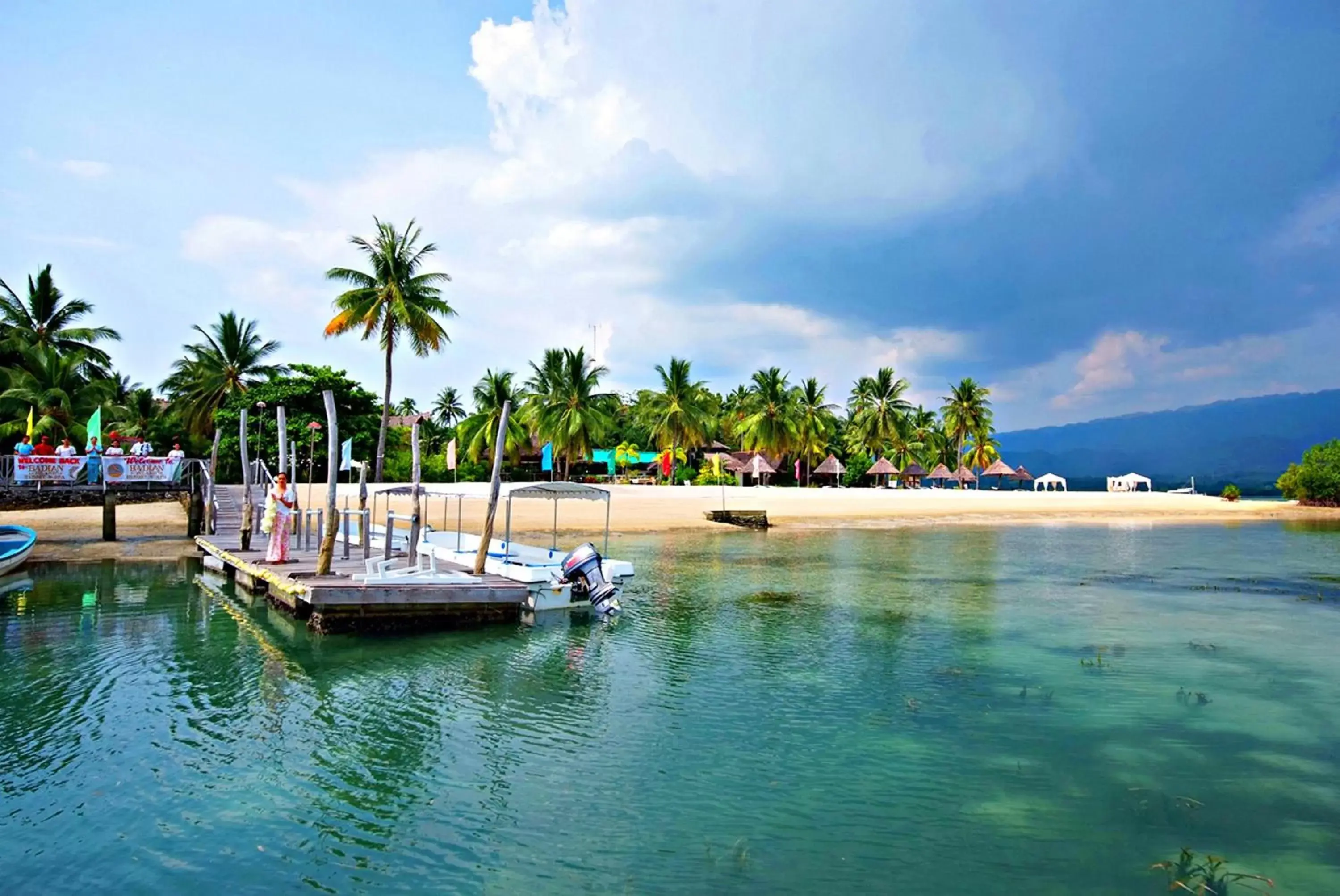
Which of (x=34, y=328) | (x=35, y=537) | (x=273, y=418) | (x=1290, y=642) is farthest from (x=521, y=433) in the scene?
(x=1290, y=642)

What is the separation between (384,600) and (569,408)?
43427 mm

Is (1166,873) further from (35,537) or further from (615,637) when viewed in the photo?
(35,537)

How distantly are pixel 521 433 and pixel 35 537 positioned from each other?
38.0m

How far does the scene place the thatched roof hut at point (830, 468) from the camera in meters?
71.6

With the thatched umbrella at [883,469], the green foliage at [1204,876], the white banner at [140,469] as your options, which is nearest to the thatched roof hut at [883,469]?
the thatched umbrella at [883,469]

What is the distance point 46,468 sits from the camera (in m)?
24.8

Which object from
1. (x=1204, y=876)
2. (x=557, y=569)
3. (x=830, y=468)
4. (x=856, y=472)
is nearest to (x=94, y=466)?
(x=557, y=569)

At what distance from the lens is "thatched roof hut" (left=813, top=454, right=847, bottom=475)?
71.6m

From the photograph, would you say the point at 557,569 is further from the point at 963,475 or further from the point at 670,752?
the point at 963,475

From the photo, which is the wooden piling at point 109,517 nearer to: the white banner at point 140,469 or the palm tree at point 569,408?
the white banner at point 140,469

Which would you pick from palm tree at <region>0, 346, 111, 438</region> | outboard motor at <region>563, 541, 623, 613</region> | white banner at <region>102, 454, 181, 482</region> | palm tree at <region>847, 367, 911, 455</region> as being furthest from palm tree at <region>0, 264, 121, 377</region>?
palm tree at <region>847, 367, 911, 455</region>

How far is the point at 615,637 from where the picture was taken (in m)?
14.9

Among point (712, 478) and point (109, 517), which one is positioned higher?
point (712, 478)

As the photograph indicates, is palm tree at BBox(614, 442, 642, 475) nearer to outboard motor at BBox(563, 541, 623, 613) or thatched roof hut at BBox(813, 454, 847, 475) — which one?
thatched roof hut at BBox(813, 454, 847, 475)
